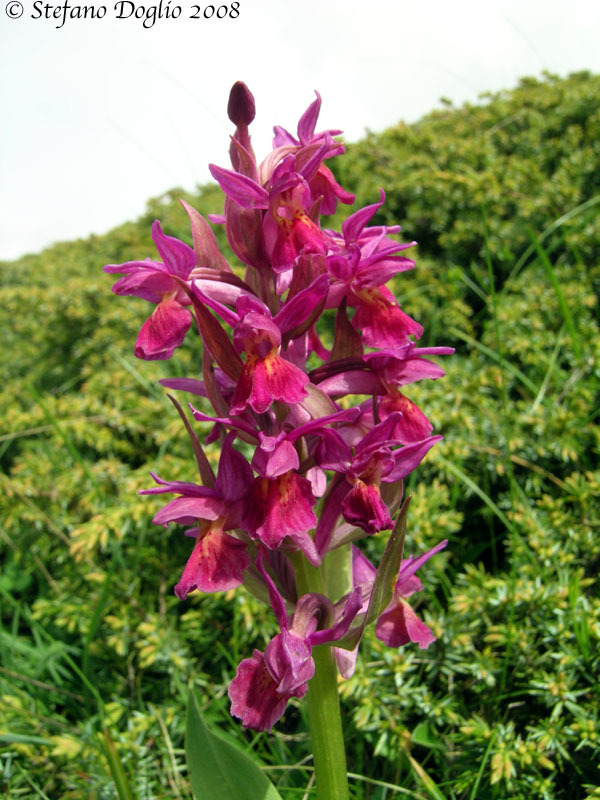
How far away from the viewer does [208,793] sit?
100 centimetres

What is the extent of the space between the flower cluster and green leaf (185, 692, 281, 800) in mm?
81

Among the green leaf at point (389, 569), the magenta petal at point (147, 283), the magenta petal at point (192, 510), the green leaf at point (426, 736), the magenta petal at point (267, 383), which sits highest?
the magenta petal at point (147, 283)

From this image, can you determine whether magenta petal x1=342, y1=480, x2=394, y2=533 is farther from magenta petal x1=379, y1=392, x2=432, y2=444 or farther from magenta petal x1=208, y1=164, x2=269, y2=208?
magenta petal x1=208, y1=164, x2=269, y2=208

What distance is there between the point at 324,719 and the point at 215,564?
315 millimetres

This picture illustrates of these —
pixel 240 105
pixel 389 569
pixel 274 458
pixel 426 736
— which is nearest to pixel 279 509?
pixel 274 458

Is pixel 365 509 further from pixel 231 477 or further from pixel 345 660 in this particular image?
pixel 345 660

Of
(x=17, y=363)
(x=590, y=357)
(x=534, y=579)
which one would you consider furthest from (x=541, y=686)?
(x=17, y=363)

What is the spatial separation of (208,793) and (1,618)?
58.8 inches

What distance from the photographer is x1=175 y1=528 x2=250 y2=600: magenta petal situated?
37.2 inches

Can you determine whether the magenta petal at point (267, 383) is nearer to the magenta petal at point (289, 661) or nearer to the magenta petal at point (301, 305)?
the magenta petal at point (301, 305)

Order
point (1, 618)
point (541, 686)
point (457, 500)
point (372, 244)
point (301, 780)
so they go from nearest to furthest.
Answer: point (372, 244), point (541, 686), point (301, 780), point (457, 500), point (1, 618)

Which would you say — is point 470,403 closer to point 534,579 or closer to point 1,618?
point 534,579

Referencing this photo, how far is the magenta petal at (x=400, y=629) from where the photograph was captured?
3.65ft

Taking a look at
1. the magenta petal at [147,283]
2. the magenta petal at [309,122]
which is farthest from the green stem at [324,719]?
the magenta petal at [309,122]
